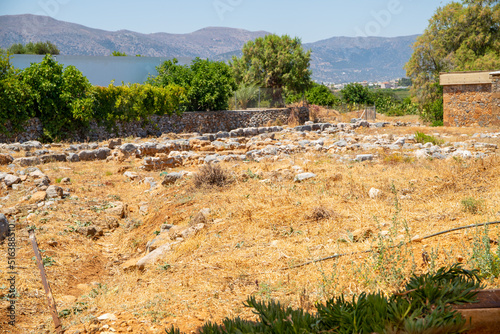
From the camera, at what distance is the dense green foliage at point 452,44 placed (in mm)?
31750

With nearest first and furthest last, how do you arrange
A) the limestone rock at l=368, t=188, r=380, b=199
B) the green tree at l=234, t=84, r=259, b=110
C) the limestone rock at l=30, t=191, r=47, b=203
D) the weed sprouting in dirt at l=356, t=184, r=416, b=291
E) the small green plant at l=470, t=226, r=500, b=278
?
the small green plant at l=470, t=226, r=500, b=278 → the weed sprouting in dirt at l=356, t=184, r=416, b=291 → the limestone rock at l=368, t=188, r=380, b=199 → the limestone rock at l=30, t=191, r=47, b=203 → the green tree at l=234, t=84, r=259, b=110

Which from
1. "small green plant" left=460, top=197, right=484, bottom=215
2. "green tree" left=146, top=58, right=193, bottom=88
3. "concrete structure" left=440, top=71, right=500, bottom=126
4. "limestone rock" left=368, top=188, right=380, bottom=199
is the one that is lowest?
"limestone rock" left=368, top=188, right=380, bottom=199

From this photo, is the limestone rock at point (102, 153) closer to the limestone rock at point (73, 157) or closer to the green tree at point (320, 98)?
the limestone rock at point (73, 157)

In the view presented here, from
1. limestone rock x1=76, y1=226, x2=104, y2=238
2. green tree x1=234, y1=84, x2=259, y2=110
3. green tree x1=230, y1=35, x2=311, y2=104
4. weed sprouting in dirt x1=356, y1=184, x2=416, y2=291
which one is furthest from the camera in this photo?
green tree x1=230, y1=35, x2=311, y2=104

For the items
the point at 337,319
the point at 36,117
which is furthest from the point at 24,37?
the point at 337,319

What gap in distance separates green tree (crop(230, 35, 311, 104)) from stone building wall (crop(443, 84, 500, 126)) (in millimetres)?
13165

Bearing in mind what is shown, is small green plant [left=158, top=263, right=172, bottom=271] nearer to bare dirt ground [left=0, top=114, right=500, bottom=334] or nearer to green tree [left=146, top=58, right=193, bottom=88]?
bare dirt ground [left=0, top=114, right=500, bottom=334]

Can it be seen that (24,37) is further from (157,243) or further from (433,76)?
(157,243)

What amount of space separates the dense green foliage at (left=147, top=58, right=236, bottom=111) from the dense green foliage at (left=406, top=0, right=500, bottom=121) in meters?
15.6

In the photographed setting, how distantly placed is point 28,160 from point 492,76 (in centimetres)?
2314

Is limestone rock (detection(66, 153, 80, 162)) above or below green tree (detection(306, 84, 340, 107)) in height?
below

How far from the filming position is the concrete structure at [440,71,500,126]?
22.9m

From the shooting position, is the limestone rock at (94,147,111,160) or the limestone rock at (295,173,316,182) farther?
the limestone rock at (94,147,111,160)

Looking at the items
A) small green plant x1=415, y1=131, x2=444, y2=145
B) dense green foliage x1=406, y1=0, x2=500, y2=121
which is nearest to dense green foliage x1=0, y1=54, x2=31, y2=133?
small green plant x1=415, y1=131, x2=444, y2=145
